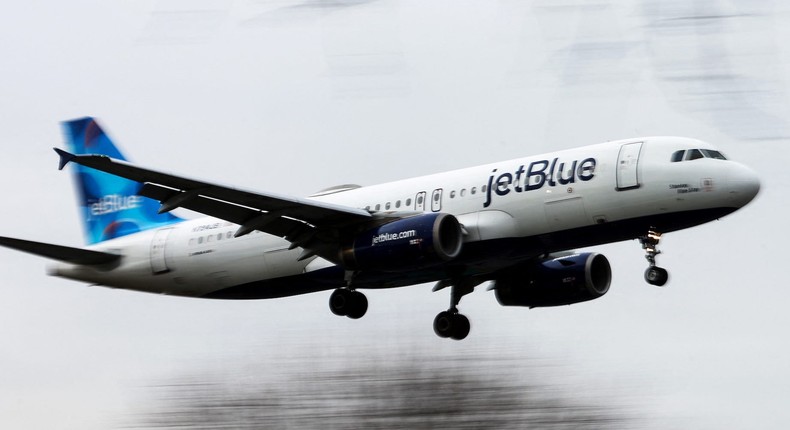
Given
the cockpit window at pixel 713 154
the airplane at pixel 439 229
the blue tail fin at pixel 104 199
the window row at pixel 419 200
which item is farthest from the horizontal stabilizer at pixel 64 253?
the cockpit window at pixel 713 154

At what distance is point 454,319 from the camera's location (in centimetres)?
3662

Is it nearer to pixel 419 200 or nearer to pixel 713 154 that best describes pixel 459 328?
pixel 419 200

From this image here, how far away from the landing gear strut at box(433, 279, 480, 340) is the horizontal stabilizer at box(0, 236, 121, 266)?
31.7ft

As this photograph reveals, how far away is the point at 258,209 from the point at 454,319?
23.6 ft

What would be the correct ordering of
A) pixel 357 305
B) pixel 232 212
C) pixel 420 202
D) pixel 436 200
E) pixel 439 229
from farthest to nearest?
pixel 357 305 → pixel 420 202 → pixel 436 200 → pixel 232 212 → pixel 439 229

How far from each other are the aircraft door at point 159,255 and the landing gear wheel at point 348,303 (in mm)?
5914

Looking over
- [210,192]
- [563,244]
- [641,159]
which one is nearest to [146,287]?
[210,192]

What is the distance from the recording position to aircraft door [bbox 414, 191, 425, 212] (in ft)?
111

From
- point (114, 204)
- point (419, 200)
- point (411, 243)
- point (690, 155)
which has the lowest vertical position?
point (411, 243)

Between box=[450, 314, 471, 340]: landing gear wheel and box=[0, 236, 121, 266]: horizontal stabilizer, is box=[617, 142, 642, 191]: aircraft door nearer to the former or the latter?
box=[450, 314, 471, 340]: landing gear wheel

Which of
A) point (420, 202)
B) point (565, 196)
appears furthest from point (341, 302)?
point (565, 196)

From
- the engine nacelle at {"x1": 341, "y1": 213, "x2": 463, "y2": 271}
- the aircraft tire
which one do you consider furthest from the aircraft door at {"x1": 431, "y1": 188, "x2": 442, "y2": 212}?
the aircraft tire

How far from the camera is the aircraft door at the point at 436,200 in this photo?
33.3 meters

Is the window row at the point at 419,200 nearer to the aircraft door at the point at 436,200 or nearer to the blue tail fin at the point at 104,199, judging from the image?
the aircraft door at the point at 436,200
